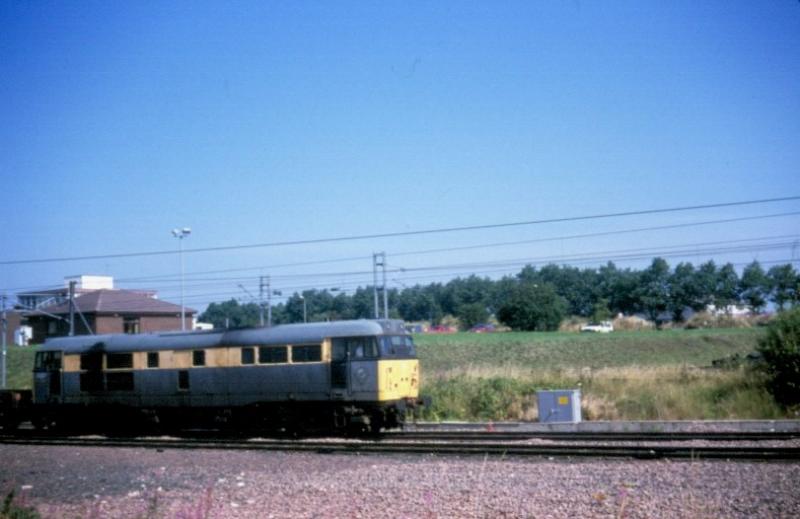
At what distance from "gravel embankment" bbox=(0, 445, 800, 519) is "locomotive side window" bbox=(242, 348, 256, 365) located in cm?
532

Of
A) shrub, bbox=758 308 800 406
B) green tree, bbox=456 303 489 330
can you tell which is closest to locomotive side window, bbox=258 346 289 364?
shrub, bbox=758 308 800 406

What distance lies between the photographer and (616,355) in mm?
55438

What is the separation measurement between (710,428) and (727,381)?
4.24m

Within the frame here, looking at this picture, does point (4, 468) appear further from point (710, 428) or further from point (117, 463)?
point (710, 428)

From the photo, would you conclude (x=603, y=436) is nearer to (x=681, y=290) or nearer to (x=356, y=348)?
(x=356, y=348)

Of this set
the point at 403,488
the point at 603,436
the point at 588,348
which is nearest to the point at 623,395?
the point at 603,436

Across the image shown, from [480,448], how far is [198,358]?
10330 mm

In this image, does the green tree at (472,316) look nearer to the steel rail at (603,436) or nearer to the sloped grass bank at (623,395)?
the sloped grass bank at (623,395)

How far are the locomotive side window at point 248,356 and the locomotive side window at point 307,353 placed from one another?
1353 millimetres

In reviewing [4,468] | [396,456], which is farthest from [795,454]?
[4,468]

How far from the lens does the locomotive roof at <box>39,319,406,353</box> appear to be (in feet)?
67.3

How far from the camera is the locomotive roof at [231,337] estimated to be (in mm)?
20516

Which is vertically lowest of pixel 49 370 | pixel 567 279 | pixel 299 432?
pixel 299 432

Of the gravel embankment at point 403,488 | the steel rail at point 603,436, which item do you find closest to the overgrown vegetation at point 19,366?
the gravel embankment at point 403,488
